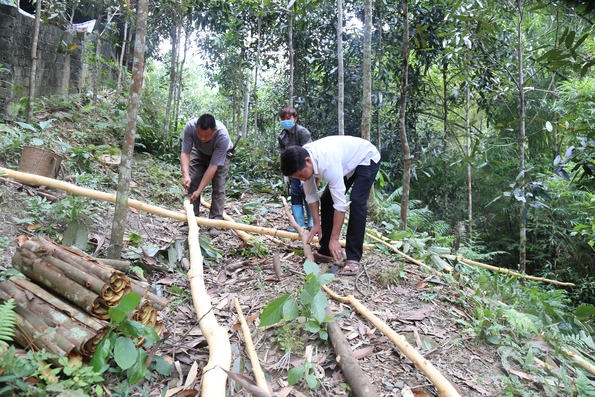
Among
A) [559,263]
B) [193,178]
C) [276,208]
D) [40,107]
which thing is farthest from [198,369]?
[559,263]

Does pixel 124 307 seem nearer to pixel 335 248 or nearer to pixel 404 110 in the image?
pixel 335 248

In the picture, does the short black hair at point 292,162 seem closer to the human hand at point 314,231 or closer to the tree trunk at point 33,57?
the human hand at point 314,231

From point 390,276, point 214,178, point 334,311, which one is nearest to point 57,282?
point 334,311

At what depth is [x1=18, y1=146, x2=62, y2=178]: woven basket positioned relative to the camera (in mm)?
4324

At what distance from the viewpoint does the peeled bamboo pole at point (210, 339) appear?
6.17 ft

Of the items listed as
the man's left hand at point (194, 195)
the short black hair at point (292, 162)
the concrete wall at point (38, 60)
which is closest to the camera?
the short black hair at point (292, 162)

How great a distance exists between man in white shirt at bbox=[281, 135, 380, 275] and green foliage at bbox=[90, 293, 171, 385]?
64.1 inches

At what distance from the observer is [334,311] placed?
3.05 metres

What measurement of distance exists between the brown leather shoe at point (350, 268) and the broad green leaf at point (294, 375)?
1544 millimetres

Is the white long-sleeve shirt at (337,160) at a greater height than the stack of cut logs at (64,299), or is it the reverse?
the white long-sleeve shirt at (337,160)

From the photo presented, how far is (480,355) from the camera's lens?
2.70 metres

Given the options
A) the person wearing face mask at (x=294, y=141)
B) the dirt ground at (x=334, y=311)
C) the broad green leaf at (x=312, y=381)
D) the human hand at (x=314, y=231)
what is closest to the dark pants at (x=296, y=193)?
the person wearing face mask at (x=294, y=141)

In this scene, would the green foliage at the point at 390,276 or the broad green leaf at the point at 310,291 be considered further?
the green foliage at the point at 390,276

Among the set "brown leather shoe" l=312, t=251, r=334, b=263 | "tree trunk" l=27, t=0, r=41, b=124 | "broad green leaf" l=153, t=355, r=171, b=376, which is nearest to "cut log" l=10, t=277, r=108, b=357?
"broad green leaf" l=153, t=355, r=171, b=376
